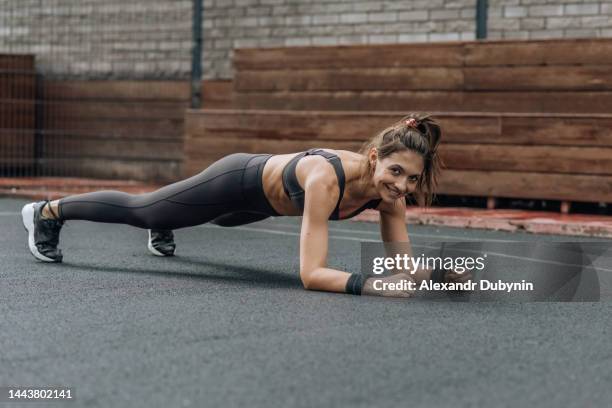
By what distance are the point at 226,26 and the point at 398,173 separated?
9.62 meters

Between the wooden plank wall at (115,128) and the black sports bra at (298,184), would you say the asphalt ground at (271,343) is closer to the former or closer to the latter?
the black sports bra at (298,184)

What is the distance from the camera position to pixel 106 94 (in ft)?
48.4

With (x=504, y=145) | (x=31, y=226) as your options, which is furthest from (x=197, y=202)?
(x=504, y=145)

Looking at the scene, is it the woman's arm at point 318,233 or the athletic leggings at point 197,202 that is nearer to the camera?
the woman's arm at point 318,233

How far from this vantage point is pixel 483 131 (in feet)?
34.3

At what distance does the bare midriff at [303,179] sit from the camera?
17.3ft

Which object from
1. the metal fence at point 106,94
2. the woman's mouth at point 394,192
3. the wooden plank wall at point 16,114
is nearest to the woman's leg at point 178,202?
the woman's mouth at point 394,192

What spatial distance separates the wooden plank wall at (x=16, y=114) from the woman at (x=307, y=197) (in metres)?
8.24

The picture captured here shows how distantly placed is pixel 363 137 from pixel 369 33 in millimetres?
2528

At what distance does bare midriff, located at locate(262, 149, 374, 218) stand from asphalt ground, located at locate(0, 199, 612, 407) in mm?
422

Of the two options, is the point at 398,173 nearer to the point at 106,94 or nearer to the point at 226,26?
the point at 226,26

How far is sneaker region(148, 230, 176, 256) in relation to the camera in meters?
6.77

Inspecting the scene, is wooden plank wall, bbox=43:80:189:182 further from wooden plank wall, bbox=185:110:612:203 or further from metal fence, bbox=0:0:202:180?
wooden plank wall, bbox=185:110:612:203

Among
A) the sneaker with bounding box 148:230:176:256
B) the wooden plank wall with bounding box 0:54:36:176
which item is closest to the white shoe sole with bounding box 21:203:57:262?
the sneaker with bounding box 148:230:176:256
